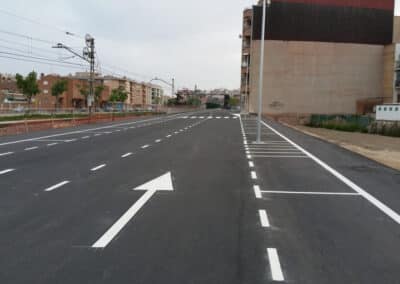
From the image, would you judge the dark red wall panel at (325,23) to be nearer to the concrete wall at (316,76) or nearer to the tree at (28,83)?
the concrete wall at (316,76)

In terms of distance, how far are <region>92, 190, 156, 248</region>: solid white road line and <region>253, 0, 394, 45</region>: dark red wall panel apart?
209 feet

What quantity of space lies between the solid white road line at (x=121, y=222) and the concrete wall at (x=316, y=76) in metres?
61.7

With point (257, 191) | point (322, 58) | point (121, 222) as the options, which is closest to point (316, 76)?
point (322, 58)

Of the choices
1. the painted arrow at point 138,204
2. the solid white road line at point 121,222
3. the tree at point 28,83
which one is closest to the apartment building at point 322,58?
the tree at point 28,83

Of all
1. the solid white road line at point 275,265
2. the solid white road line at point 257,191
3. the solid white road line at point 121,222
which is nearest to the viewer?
the solid white road line at point 275,265

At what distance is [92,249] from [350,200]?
5479 mm

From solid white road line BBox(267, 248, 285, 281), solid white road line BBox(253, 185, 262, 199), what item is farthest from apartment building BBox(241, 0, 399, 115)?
solid white road line BBox(267, 248, 285, 281)

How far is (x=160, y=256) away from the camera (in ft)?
16.3

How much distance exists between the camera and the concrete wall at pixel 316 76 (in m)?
68.2

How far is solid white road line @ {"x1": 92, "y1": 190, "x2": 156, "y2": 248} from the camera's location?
5465 mm

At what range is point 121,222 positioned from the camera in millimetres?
6453

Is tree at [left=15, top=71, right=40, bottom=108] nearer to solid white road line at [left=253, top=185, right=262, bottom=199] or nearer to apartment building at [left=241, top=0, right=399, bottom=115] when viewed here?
apartment building at [left=241, top=0, right=399, bottom=115]

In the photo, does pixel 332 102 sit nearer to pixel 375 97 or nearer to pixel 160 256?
pixel 375 97

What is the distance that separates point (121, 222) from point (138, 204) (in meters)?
1.28
